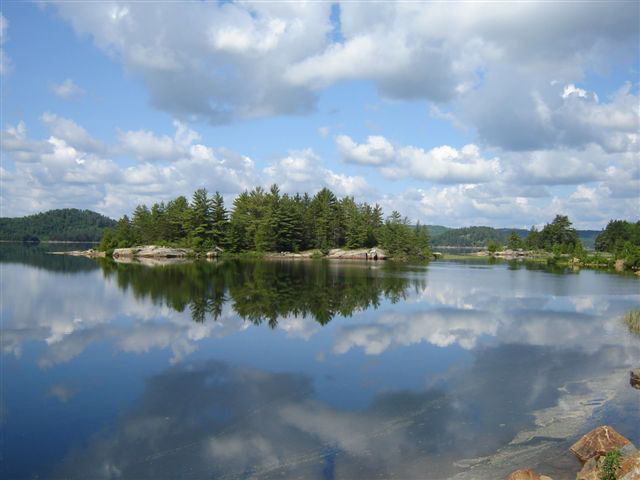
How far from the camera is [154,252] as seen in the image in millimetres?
97812

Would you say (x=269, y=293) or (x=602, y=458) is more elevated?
(x=269, y=293)

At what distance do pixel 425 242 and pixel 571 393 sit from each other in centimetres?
9775

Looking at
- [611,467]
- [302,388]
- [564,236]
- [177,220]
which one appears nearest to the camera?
[611,467]

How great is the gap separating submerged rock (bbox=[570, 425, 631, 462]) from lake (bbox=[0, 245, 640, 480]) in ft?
1.32

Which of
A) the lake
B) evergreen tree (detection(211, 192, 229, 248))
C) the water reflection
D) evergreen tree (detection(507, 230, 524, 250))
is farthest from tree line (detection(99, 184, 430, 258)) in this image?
the water reflection

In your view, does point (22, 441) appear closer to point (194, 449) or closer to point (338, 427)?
point (194, 449)

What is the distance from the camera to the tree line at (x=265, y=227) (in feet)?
334

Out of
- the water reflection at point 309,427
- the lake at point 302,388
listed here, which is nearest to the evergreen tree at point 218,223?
the lake at point 302,388

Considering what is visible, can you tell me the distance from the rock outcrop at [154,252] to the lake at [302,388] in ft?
211

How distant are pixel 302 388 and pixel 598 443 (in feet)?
28.0

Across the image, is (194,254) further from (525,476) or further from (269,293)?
(525,476)

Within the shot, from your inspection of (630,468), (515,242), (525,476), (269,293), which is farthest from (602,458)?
(515,242)

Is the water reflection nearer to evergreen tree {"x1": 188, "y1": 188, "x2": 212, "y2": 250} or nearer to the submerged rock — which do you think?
the submerged rock

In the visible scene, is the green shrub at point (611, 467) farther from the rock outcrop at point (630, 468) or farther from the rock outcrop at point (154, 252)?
the rock outcrop at point (154, 252)
